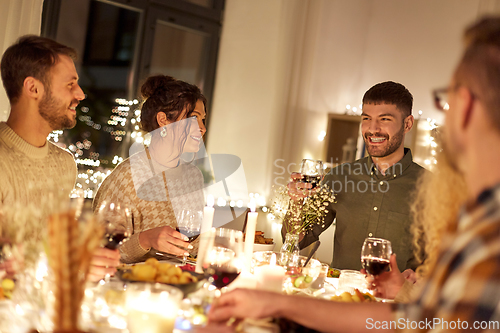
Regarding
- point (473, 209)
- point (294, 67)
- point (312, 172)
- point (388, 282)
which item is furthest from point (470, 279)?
point (294, 67)

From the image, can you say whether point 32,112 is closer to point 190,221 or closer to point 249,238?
point 190,221

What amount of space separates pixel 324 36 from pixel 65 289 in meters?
4.42

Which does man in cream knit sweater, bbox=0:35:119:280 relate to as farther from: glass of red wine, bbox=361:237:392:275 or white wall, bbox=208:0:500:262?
white wall, bbox=208:0:500:262

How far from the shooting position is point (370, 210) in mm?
2535

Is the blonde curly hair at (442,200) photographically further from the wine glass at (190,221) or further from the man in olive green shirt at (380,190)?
the man in olive green shirt at (380,190)

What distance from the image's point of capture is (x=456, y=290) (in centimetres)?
64

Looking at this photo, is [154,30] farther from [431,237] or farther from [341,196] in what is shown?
[431,237]

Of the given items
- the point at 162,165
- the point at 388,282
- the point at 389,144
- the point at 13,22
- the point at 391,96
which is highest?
the point at 13,22

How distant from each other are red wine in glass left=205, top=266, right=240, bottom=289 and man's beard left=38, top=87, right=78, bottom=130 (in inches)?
44.4

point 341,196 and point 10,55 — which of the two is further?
point 341,196

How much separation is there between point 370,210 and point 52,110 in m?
1.71

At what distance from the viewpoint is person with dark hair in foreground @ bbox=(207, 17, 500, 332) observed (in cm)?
61

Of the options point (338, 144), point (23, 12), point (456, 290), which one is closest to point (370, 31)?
point (338, 144)

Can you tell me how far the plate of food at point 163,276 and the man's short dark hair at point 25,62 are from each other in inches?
44.0
